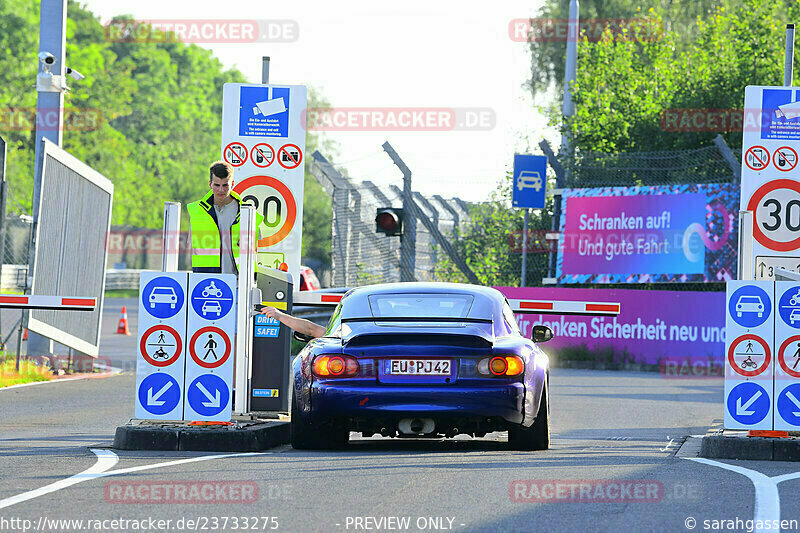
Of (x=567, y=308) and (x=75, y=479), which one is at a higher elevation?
(x=567, y=308)

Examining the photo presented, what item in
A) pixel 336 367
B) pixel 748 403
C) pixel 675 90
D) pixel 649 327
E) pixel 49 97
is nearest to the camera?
pixel 336 367

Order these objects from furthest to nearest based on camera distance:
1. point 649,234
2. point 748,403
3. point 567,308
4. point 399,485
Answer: point 649,234 → point 567,308 → point 748,403 → point 399,485

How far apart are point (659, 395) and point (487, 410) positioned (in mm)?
9842

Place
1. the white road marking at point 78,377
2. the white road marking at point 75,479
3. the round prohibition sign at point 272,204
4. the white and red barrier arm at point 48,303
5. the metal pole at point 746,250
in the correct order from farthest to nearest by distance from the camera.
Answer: the white road marking at point 78,377, the round prohibition sign at point 272,204, the white and red barrier arm at point 48,303, the metal pole at point 746,250, the white road marking at point 75,479

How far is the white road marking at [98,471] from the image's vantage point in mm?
7505

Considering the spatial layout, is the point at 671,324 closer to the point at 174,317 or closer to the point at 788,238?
Answer: the point at 788,238

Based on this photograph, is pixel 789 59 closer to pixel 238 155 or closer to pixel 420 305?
pixel 238 155

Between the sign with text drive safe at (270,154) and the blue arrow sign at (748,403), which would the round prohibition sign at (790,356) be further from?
the sign with text drive safe at (270,154)

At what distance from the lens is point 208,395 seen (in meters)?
10.3

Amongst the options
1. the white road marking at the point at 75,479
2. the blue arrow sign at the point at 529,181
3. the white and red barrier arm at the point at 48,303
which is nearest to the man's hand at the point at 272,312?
the white and red barrier arm at the point at 48,303

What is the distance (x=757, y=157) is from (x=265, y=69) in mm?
4925

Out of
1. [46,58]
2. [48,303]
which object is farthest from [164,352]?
[46,58]

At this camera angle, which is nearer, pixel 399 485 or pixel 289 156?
pixel 399 485

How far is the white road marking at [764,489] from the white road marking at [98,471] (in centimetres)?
323
